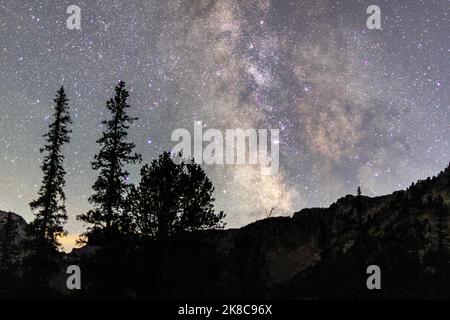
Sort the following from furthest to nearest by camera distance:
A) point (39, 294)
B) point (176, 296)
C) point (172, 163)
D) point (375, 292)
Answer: point (375, 292)
point (39, 294)
point (172, 163)
point (176, 296)

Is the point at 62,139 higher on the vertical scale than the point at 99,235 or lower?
higher

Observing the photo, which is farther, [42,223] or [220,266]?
[42,223]

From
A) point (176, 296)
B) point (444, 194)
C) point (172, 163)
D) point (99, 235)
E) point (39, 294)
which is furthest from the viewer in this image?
point (444, 194)

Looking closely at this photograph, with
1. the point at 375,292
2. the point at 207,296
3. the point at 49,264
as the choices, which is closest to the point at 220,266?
the point at 207,296

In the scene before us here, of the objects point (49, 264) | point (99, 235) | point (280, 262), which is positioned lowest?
point (280, 262)

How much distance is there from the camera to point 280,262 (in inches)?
7864

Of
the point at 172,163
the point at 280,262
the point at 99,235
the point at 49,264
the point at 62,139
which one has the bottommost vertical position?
the point at 280,262

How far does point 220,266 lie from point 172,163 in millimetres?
6852

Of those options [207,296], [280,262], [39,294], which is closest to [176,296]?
[207,296]
